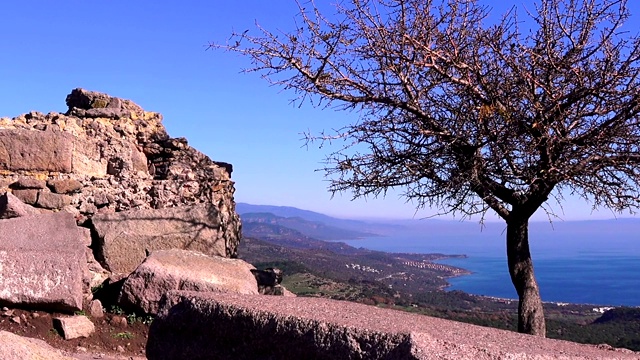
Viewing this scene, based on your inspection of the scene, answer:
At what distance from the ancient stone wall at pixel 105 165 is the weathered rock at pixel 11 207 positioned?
1.70 ft

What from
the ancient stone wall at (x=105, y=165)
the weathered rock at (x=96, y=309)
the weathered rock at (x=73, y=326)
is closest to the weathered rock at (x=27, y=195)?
the ancient stone wall at (x=105, y=165)

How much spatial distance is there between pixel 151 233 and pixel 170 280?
1.68 meters

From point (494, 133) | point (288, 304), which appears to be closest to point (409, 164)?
point (494, 133)

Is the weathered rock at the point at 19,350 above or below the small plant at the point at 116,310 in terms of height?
above

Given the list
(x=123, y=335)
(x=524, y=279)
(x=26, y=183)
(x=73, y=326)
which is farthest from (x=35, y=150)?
(x=524, y=279)

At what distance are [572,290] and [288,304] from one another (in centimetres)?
5651

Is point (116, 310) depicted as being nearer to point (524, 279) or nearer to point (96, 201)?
point (96, 201)

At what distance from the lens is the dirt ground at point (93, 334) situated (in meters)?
7.39

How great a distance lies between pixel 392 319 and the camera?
14.2 feet

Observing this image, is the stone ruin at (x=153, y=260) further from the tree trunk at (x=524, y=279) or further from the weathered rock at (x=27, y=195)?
the tree trunk at (x=524, y=279)

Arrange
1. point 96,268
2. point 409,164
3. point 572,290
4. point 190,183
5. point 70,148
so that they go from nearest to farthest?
point 409,164 < point 96,268 < point 70,148 < point 190,183 < point 572,290

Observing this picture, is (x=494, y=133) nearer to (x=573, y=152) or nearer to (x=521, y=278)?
(x=573, y=152)

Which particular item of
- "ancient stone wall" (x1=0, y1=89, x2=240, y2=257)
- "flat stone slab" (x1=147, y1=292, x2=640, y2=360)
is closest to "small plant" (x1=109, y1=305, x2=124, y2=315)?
"ancient stone wall" (x1=0, y1=89, x2=240, y2=257)

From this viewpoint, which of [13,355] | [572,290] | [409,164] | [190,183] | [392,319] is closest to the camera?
[392,319]
